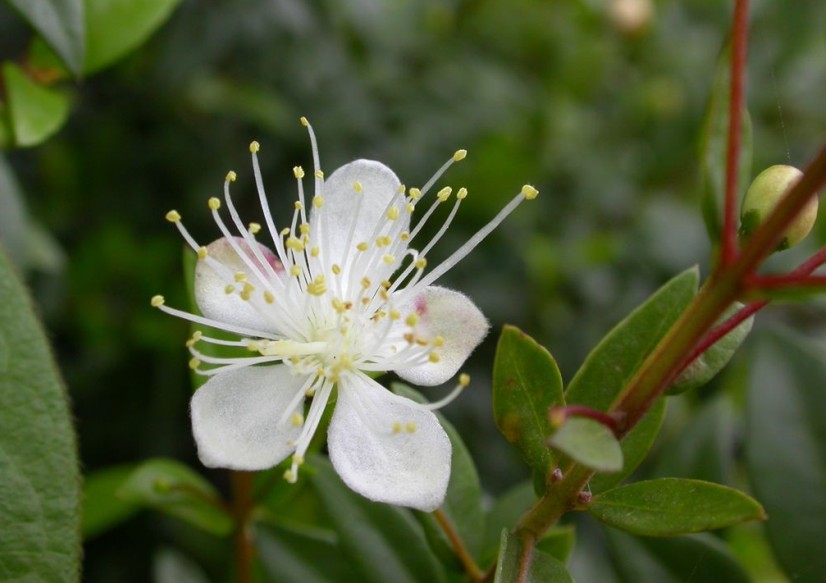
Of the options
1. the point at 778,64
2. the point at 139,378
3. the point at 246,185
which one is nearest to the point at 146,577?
the point at 139,378

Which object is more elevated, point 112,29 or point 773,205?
point 773,205

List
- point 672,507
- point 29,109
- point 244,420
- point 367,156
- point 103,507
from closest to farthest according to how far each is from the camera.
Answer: point 672,507 < point 244,420 < point 29,109 < point 103,507 < point 367,156

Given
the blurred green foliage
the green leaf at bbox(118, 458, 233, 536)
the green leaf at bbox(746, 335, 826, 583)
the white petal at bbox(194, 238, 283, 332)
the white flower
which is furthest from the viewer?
the blurred green foliage

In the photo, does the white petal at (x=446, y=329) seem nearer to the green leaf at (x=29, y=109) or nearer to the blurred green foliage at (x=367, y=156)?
the green leaf at (x=29, y=109)

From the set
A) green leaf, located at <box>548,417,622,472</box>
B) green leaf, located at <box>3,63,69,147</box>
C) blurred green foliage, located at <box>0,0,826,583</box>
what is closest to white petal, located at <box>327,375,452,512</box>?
green leaf, located at <box>548,417,622,472</box>

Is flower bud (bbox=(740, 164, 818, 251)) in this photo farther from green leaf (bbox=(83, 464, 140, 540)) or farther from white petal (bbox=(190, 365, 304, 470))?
green leaf (bbox=(83, 464, 140, 540))

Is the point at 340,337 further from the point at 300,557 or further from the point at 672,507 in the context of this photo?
the point at 672,507

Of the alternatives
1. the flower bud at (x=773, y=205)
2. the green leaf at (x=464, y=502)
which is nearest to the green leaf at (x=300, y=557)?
the green leaf at (x=464, y=502)

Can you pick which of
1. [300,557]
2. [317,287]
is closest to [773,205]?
[317,287]
